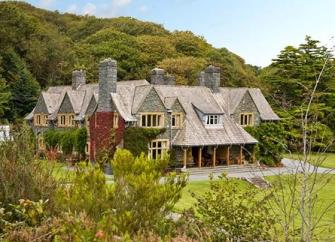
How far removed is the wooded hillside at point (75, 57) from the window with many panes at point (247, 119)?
19868mm

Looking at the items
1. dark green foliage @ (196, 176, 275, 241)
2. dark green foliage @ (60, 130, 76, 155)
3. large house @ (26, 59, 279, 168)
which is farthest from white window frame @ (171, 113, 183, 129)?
dark green foliage @ (196, 176, 275, 241)

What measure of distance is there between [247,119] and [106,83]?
11938 mm

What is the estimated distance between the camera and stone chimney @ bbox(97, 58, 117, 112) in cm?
3309

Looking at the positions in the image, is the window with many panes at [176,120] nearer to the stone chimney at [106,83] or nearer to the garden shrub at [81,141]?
the stone chimney at [106,83]

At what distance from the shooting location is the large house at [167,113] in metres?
33.5

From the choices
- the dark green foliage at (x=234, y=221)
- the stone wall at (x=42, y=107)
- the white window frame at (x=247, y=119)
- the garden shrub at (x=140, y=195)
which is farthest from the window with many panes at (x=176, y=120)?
the garden shrub at (x=140, y=195)

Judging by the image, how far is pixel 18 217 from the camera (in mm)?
9117

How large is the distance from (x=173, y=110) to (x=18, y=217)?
26.2 meters

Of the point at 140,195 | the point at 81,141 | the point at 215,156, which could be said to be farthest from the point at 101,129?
the point at 140,195

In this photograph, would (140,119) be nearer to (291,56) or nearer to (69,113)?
(69,113)

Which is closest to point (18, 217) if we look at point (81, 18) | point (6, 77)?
point (6, 77)

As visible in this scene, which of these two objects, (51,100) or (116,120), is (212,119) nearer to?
(116,120)

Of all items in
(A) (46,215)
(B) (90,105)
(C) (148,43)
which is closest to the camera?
(A) (46,215)

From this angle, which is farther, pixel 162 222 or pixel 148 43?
pixel 148 43
